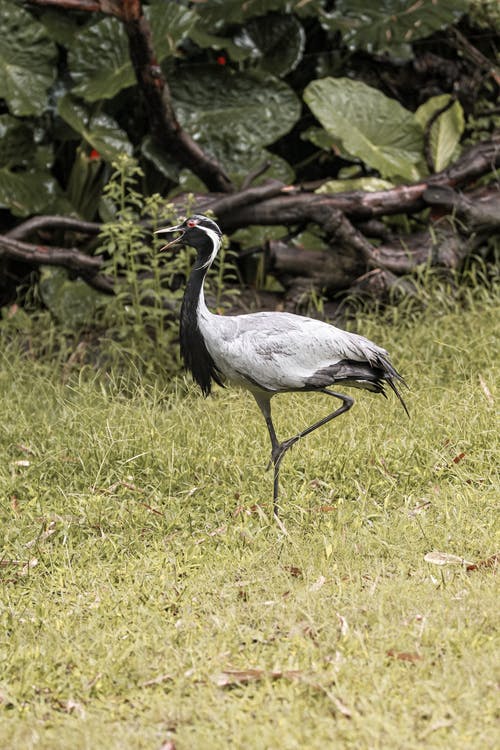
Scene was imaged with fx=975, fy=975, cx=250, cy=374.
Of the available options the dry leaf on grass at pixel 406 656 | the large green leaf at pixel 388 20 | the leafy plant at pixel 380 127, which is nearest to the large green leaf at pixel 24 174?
the leafy plant at pixel 380 127

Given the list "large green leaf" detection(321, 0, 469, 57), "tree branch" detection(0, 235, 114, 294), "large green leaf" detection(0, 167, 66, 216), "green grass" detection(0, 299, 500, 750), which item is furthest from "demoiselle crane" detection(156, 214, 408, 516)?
"large green leaf" detection(321, 0, 469, 57)

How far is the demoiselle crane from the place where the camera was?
395 cm

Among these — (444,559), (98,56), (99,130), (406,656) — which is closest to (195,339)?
(444,559)

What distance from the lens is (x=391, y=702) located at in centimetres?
277

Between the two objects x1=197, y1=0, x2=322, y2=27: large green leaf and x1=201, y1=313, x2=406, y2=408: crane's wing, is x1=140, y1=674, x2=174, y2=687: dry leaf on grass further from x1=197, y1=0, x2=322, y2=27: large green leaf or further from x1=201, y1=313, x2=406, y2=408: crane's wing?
x1=197, y1=0, x2=322, y2=27: large green leaf

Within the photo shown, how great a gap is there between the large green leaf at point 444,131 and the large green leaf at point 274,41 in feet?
3.66

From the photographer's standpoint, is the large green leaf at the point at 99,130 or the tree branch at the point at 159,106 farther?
the large green leaf at the point at 99,130

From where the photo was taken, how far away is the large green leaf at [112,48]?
680 cm

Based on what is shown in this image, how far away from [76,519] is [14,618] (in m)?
0.81

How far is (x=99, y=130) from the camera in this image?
23.1 feet

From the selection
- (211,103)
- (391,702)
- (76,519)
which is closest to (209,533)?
(76,519)

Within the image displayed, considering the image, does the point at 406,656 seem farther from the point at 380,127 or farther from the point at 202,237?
the point at 380,127

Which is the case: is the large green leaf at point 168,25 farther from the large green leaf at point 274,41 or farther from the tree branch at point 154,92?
the large green leaf at point 274,41

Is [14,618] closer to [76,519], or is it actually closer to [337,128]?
[76,519]
